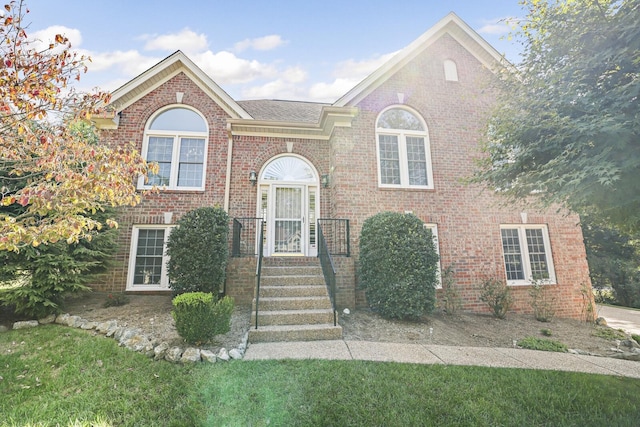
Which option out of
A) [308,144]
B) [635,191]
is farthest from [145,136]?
[635,191]

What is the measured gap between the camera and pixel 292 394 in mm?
3023

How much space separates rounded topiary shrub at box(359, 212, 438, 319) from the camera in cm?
584

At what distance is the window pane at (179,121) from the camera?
8594mm

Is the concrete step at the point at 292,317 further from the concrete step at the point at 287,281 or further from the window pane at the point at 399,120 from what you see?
the window pane at the point at 399,120

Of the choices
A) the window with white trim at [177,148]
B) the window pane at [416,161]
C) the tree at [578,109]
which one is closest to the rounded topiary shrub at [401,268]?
the tree at [578,109]

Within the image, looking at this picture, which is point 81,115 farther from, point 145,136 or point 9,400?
point 145,136

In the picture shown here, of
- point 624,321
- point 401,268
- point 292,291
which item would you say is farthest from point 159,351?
point 624,321

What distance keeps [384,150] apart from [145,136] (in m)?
7.21

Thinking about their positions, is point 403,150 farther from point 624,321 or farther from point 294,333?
point 624,321

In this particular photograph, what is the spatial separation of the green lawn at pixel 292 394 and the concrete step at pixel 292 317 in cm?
131

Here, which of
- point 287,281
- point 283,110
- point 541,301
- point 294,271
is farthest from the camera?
point 283,110

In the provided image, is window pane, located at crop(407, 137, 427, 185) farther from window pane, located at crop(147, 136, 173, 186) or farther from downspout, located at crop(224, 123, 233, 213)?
window pane, located at crop(147, 136, 173, 186)

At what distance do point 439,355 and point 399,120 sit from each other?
6.69 metres

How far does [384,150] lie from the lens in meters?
8.41
